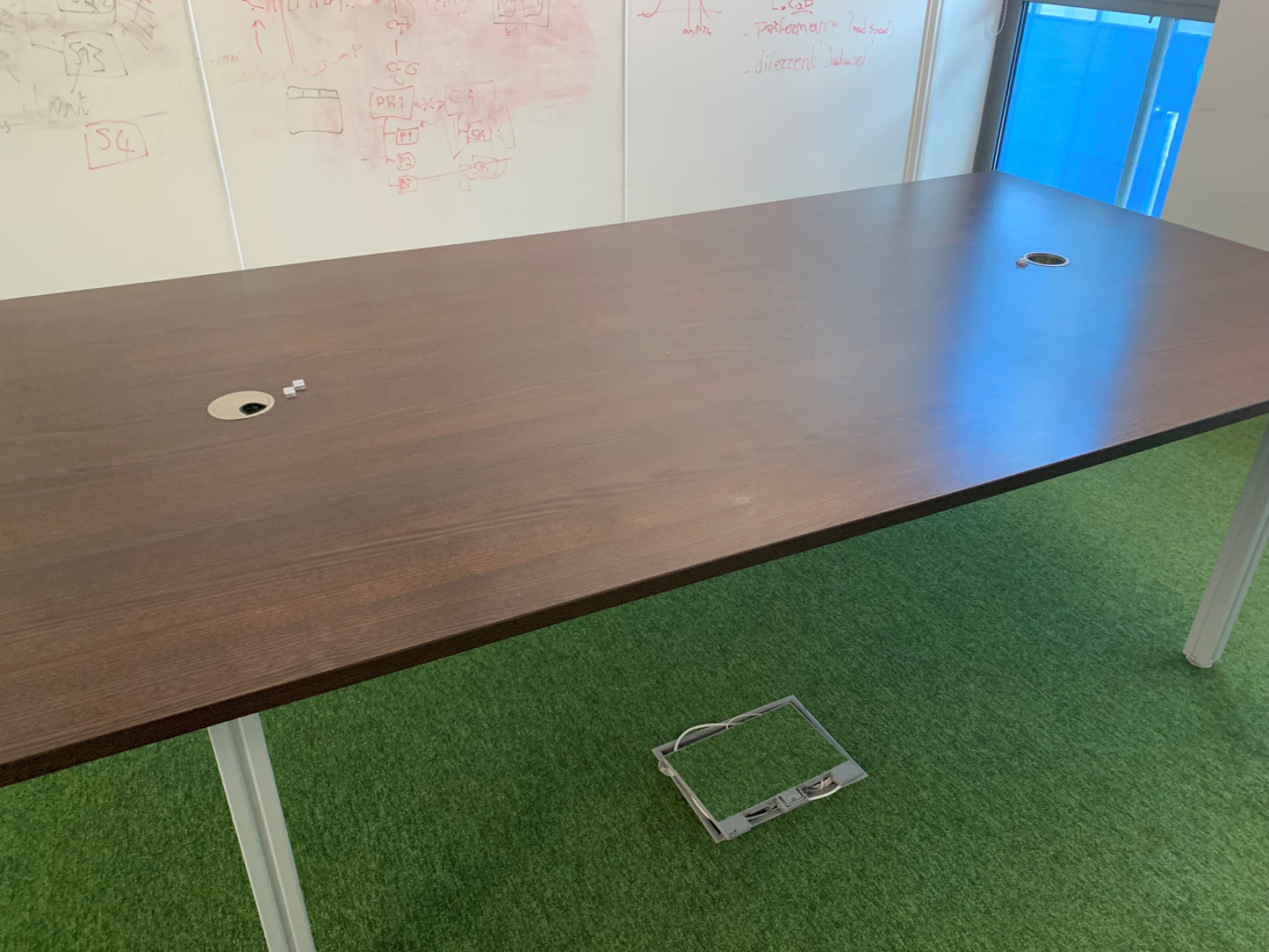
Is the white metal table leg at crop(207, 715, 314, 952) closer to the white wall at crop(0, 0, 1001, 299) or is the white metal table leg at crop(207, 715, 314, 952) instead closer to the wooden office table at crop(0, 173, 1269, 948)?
the wooden office table at crop(0, 173, 1269, 948)

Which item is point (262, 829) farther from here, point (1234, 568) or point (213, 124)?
point (213, 124)

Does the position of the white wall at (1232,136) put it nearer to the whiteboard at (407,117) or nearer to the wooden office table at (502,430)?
the wooden office table at (502,430)

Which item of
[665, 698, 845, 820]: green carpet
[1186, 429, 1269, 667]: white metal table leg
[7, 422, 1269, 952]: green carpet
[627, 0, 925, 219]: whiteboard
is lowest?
[7, 422, 1269, 952]: green carpet

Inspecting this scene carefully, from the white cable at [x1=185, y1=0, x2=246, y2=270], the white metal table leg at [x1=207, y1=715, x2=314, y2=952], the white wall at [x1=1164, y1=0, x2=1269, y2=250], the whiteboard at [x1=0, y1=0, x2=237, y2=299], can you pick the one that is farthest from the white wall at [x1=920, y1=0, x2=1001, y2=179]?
the white metal table leg at [x1=207, y1=715, x2=314, y2=952]

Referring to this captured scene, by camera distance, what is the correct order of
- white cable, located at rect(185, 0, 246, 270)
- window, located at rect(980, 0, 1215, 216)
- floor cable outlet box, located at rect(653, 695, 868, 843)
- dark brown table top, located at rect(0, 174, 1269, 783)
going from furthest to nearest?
window, located at rect(980, 0, 1215, 216) < white cable, located at rect(185, 0, 246, 270) < floor cable outlet box, located at rect(653, 695, 868, 843) < dark brown table top, located at rect(0, 174, 1269, 783)

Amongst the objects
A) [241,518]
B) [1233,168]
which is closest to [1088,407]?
[241,518]

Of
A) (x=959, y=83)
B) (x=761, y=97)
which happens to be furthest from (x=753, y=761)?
(x=959, y=83)

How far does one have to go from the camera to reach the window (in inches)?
138

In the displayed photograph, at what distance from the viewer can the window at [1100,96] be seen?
3.50 m

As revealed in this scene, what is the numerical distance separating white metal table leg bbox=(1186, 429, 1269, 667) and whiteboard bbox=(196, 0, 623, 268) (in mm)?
2500

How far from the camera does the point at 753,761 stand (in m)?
1.80

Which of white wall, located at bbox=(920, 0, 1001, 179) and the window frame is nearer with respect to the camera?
the window frame

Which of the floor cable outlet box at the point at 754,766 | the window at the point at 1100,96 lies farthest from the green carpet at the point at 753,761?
the window at the point at 1100,96

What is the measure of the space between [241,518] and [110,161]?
90.1 inches
